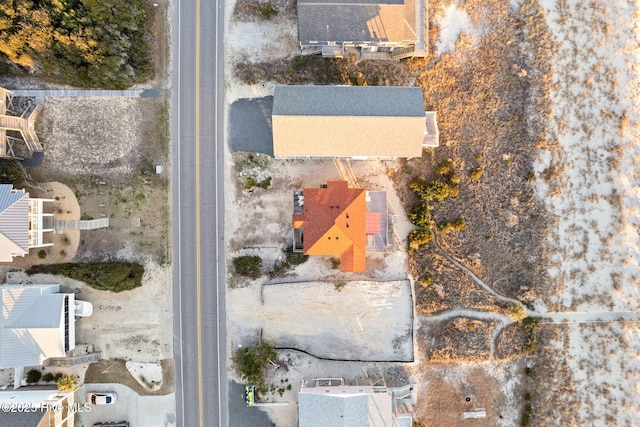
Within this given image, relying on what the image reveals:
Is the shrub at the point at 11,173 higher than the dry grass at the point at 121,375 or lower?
higher

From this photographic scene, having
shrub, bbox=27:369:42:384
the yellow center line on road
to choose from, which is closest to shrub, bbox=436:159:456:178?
the yellow center line on road

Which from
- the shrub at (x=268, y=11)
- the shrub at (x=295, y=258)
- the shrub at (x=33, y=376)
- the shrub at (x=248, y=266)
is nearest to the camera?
the shrub at (x=33, y=376)

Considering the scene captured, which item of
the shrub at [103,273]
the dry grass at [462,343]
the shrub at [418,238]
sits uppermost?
the shrub at [418,238]

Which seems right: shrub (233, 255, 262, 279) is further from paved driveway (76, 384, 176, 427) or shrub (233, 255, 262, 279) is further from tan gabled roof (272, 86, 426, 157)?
paved driveway (76, 384, 176, 427)

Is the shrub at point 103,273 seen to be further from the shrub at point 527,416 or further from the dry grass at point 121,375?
the shrub at point 527,416

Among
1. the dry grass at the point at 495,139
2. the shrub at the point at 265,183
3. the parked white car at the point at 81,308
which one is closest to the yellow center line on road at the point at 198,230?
the shrub at the point at 265,183

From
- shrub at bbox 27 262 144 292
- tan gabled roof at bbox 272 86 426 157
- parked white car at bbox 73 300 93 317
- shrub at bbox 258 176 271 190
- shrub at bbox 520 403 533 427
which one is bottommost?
shrub at bbox 520 403 533 427

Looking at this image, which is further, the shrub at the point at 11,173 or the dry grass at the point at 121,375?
the dry grass at the point at 121,375

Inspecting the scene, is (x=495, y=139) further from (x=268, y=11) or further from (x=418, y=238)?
(x=268, y=11)
